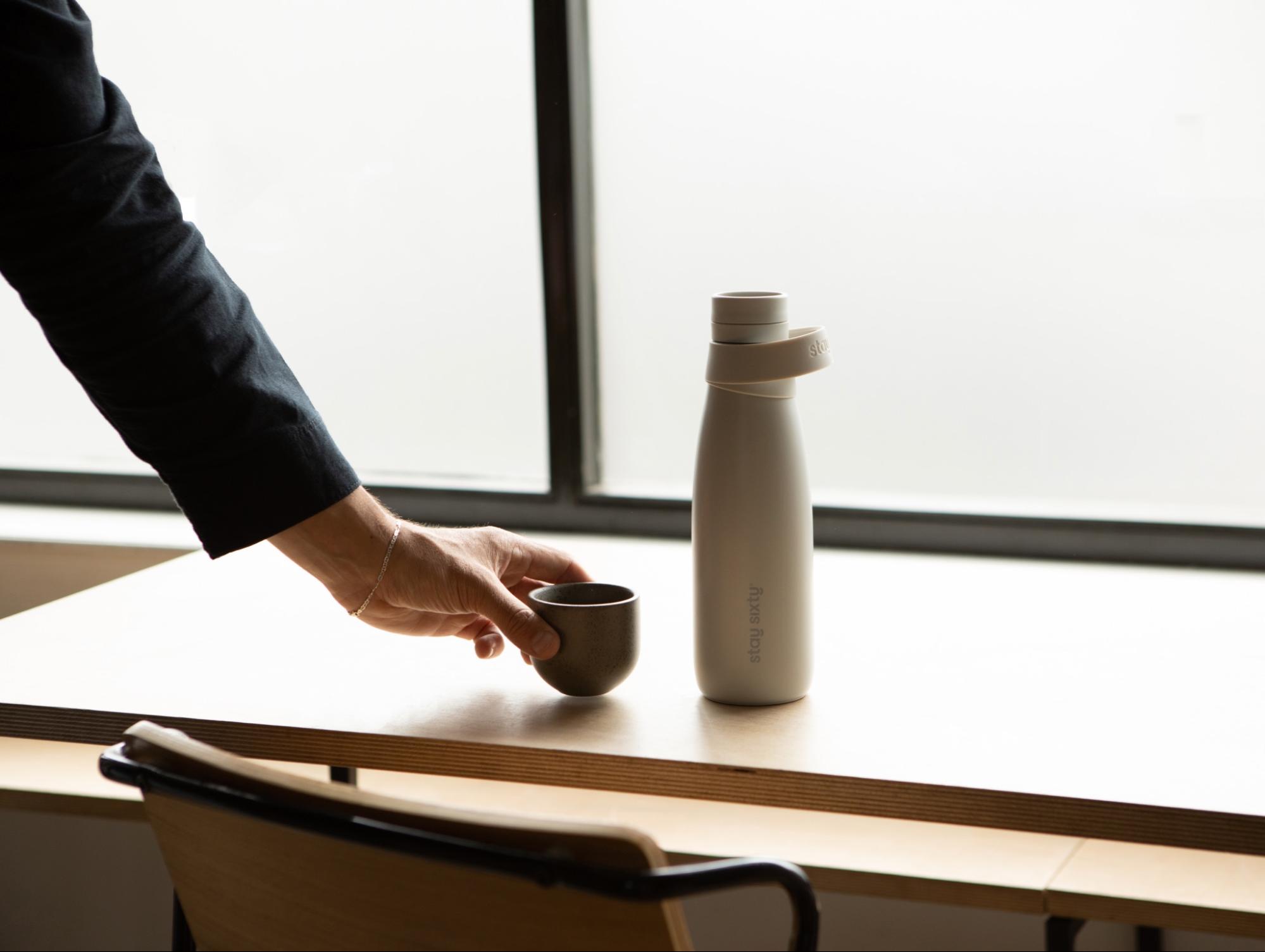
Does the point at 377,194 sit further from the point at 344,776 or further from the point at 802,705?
the point at 802,705

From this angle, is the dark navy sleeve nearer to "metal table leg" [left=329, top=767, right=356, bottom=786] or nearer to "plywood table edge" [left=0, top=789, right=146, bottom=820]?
"metal table leg" [left=329, top=767, right=356, bottom=786]

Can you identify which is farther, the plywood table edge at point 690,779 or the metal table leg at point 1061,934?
the metal table leg at point 1061,934

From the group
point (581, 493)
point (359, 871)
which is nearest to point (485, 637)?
point (359, 871)

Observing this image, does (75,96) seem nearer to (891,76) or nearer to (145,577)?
(145,577)

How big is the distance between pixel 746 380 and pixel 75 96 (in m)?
0.52

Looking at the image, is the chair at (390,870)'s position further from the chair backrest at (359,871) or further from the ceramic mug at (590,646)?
the ceramic mug at (590,646)

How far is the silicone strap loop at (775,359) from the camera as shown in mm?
946

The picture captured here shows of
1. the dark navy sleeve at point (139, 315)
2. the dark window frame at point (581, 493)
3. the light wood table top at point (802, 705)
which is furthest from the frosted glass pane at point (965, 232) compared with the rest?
the dark navy sleeve at point (139, 315)

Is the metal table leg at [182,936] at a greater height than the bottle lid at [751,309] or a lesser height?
lesser

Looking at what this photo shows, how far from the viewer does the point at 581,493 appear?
194cm

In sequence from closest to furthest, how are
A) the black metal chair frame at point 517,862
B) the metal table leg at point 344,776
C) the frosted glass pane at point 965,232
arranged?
the black metal chair frame at point 517,862 → the metal table leg at point 344,776 → the frosted glass pane at point 965,232

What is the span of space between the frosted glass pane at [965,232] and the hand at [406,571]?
86cm

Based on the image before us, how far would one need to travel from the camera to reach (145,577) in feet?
4.86

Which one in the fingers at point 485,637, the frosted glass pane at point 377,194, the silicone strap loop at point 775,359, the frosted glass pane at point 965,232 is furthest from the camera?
the frosted glass pane at point 377,194
